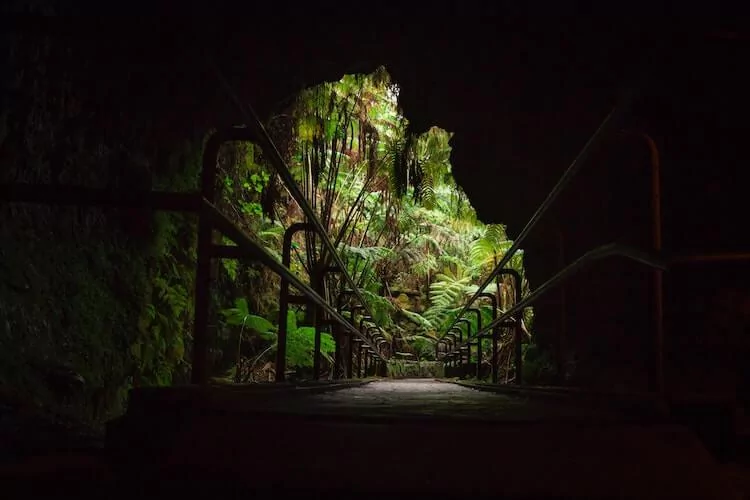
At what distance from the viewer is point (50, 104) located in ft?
9.89

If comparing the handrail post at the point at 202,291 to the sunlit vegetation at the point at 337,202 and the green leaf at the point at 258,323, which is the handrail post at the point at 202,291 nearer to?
the sunlit vegetation at the point at 337,202

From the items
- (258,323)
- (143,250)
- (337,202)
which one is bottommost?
(258,323)

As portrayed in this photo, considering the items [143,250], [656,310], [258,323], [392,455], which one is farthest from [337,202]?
[392,455]

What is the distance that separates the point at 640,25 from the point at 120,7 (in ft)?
7.67

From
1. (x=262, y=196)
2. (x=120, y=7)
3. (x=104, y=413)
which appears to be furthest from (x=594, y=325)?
(x=262, y=196)

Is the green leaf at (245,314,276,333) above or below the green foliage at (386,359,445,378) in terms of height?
above

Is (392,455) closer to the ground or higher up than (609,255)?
closer to the ground

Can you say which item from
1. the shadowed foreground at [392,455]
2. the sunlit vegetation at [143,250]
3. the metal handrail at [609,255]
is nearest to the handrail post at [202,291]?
the shadowed foreground at [392,455]

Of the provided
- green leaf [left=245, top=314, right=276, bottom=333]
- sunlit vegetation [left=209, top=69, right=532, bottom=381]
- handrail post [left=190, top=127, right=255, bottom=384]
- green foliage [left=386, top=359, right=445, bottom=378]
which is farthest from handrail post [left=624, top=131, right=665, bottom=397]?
green foliage [left=386, top=359, right=445, bottom=378]

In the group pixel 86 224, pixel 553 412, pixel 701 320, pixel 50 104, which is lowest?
pixel 553 412

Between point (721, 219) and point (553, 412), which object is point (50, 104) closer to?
point (553, 412)

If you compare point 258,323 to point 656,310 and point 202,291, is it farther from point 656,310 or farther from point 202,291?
point 656,310

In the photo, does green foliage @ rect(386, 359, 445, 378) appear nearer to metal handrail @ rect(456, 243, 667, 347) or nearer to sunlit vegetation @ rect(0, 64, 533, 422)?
sunlit vegetation @ rect(0, 64, 533, 422)

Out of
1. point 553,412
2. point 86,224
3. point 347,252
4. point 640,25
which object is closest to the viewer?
point 553,412
